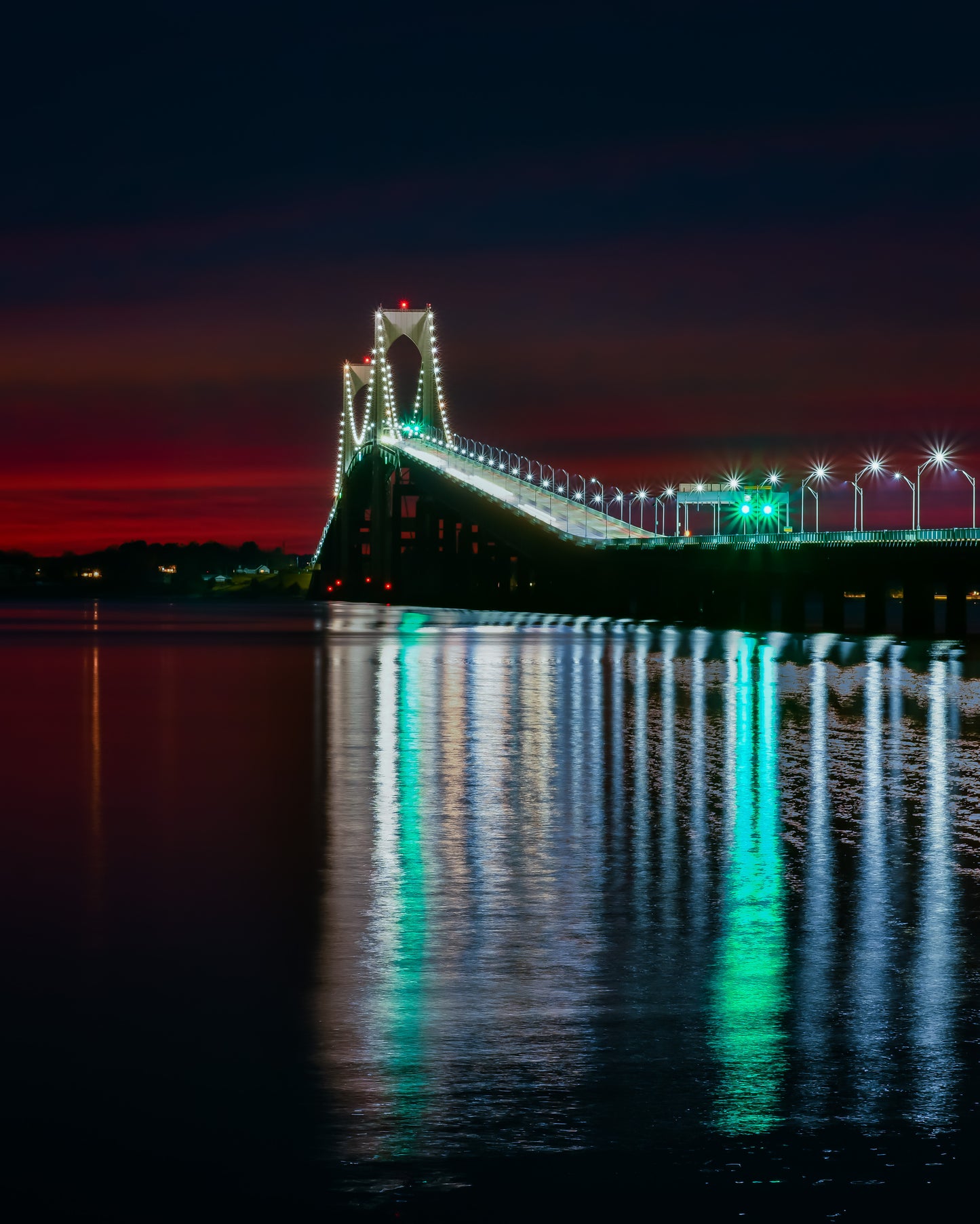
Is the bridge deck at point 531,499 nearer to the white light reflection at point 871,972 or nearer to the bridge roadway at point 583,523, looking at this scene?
the bridge roadway at point 583,523

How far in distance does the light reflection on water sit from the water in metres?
0.03

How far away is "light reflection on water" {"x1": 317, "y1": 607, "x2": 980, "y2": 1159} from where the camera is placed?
7.27m

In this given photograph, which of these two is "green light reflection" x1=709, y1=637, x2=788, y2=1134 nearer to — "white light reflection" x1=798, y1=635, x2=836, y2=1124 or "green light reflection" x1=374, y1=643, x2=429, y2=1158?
"white light reflection" x1=798, y1=635, x2=836, y2=1124

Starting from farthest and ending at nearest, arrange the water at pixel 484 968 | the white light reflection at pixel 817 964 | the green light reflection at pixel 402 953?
the white light reflection at pixel 817 964, the green light reflection at pixel 402 953, the water at pixel 484 968

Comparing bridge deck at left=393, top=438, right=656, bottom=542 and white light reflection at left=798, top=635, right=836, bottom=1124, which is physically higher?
bridge deck at left=393, top=438, right=656, bottom=542

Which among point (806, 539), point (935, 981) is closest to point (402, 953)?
point (935, 981)

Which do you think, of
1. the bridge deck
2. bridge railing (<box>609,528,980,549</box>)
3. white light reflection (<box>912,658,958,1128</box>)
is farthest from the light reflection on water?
the bridge deck

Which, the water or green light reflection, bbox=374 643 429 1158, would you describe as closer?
the water

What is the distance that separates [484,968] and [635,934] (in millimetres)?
1342

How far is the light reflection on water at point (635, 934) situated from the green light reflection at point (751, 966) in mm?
24

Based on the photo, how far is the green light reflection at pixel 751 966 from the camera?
7293 millimetres

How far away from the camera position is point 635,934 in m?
10.8

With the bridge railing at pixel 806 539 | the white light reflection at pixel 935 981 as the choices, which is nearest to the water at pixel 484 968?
the white light reflection at pixel 935 981

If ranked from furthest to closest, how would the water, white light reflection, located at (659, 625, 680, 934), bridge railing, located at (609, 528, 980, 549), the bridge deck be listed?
1. the bridge deck
2. bridge railing, located at (609, 528, 980, 549)
3. white light reflection, located at (659, 625, 680, 934)
4. the water
